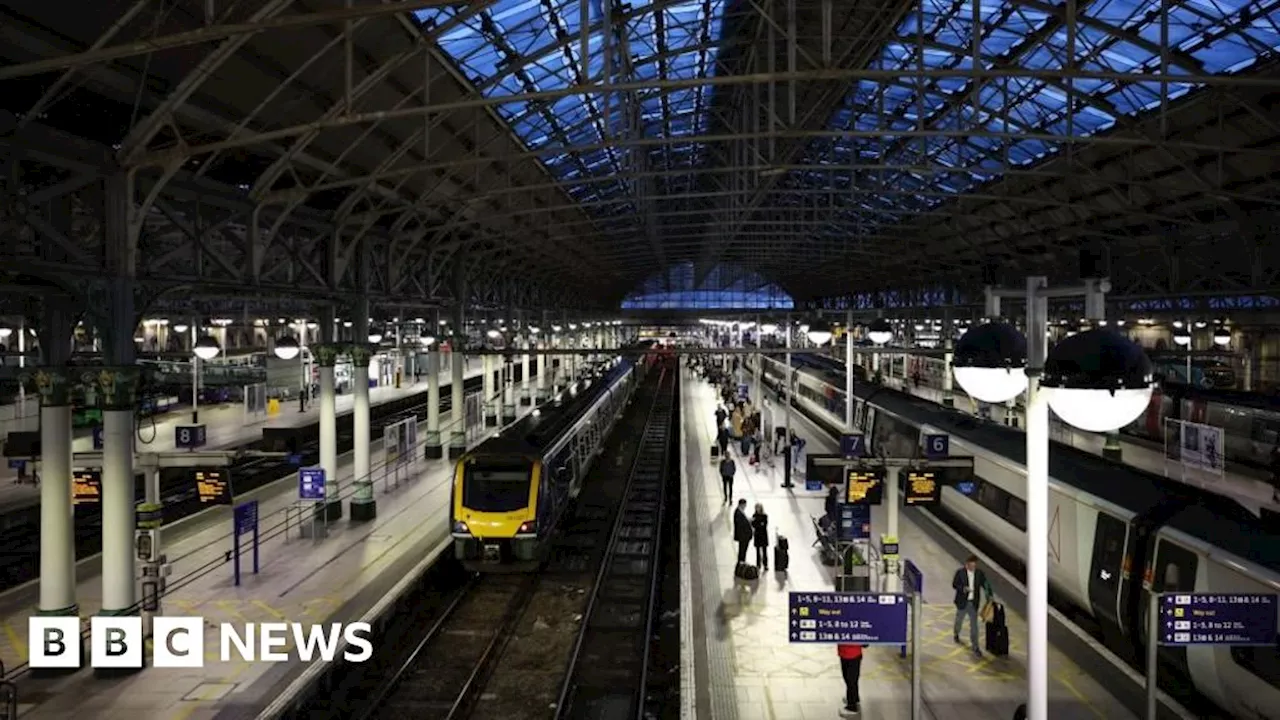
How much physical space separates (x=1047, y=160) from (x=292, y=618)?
21.9 metres

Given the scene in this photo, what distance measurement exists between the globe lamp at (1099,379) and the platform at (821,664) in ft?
20.4

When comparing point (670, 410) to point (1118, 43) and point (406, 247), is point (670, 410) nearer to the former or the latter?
point (406, 247)

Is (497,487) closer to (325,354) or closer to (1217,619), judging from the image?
(325,354)

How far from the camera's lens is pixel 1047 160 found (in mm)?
23375

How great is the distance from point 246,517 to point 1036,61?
62.6ft

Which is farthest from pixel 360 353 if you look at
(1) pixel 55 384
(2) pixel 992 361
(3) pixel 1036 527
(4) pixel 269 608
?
(3) pixel 1036 527

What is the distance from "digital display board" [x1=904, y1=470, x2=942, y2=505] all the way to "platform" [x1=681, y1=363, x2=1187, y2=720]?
6.16 feet

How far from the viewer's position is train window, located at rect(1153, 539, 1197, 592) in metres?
9.17

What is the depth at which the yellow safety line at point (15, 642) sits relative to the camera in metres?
11.6

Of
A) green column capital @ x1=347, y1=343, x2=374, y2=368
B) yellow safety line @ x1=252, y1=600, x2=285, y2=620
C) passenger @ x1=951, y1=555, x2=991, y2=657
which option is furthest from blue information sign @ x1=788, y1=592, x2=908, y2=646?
green column capital @ x1=347, y1=343, x2=374, y2=368

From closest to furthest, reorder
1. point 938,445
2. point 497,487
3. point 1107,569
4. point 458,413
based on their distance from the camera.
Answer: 1. point 1107,569
2. point 497,487
3. point 938,445
4. point 458,413

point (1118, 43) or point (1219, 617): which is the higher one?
point (1118, 43)

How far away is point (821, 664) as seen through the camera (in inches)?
430

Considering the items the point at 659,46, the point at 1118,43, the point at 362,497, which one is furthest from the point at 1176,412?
the point at 362,497
